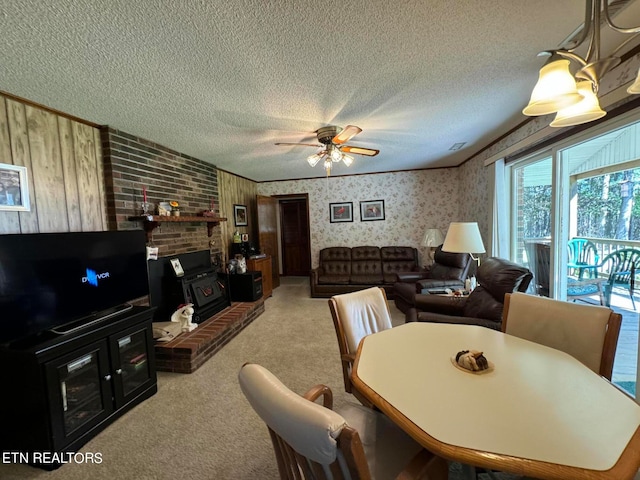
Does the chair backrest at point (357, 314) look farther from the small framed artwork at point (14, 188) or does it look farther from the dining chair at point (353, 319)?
the small framed artwork at point (14, 188)

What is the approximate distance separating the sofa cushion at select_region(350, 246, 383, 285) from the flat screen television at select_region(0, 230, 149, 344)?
349 centimetres

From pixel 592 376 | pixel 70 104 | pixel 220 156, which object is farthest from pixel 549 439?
pixel 220 156

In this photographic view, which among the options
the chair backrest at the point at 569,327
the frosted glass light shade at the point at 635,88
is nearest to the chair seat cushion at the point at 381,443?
the chair backrest at the point at 569,327

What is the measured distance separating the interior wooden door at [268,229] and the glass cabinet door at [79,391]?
353 centimetres

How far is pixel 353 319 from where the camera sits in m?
1.74

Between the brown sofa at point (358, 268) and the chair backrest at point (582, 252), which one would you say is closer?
the chair backrest at point (582, 252)

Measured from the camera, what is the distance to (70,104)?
203 cm

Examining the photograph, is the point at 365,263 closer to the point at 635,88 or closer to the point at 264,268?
the point at 264,268

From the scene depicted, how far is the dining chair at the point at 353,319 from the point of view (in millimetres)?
1630

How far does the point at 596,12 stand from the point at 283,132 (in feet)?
7.74

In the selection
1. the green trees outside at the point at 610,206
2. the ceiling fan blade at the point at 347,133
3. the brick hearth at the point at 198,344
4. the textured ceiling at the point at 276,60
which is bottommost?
the brick hearth at the point at 198,344

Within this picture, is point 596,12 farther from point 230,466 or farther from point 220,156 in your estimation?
point 220,156

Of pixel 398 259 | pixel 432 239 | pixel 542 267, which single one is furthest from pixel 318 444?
pixel 398 259

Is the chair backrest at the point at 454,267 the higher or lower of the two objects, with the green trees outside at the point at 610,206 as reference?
lower
